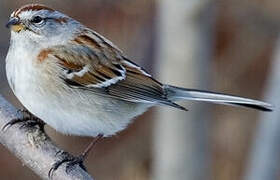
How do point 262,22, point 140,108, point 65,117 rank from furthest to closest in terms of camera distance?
1. point 262,22
2. point 140,108
3. point 65,117

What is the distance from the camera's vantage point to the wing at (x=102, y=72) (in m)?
4.12

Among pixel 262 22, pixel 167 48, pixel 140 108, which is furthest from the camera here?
pixel 262 22

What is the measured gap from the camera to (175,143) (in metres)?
5.02

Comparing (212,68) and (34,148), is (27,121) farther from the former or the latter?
(212,68)

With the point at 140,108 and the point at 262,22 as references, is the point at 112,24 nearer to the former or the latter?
the point at 262,22

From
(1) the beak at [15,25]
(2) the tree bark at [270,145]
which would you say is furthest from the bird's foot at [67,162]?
(2) the tree bark at [270,145]

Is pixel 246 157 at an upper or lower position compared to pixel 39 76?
lower

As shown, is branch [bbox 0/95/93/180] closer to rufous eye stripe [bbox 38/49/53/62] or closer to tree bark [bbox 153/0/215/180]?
rufous eye stripe [bbox 38/49/53/62]

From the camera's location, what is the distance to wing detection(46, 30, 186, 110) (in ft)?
13.5

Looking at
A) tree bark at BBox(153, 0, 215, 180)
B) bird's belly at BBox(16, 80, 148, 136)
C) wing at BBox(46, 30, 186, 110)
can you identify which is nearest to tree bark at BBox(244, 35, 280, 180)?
tree bark at BBox(153, 0, 215, 180)

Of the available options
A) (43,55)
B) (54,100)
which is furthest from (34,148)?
(43,55)

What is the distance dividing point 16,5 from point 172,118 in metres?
2.53

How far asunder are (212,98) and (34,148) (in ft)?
3.28

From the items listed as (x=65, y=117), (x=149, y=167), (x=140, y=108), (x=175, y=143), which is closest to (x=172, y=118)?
(x=175, y=143)
